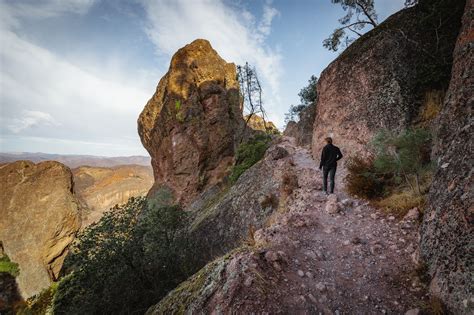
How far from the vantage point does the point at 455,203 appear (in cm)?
441

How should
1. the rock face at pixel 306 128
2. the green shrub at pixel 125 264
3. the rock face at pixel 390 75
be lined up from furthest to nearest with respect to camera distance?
1. the rock face at pixel 306 128
2. the rock face at pixel 390 75
3. the green shrub at pixel 125 264

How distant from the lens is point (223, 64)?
113 ft

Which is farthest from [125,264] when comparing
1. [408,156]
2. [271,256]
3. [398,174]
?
[408,156]

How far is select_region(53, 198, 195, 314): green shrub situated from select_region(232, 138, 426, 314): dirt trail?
6922mm

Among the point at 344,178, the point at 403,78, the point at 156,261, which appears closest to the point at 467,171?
the point at 344,178

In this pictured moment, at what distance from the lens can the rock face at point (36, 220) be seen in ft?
80.5

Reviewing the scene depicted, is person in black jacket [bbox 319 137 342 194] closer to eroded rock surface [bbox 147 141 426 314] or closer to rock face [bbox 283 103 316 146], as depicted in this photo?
eroded rock surface [bbox 147 141 426 314]

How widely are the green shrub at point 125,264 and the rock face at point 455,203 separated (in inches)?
398

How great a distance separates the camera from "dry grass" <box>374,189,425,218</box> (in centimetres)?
671

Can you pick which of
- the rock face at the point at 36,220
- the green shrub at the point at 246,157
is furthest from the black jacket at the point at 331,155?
the rock face at the point at 36,220

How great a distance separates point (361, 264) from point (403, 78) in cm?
976

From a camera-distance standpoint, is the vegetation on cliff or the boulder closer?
the vegetation on cliff

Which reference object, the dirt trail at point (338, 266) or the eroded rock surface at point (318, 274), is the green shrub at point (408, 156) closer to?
the dirt trail at point (338, 266)

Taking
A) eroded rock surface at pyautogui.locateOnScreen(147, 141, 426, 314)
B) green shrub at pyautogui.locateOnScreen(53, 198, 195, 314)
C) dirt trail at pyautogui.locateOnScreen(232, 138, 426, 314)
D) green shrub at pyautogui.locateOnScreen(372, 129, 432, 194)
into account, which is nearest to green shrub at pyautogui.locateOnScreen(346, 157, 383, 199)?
green shrub at pyautogui.locateOnScreen(372, 129, 432, 194)
